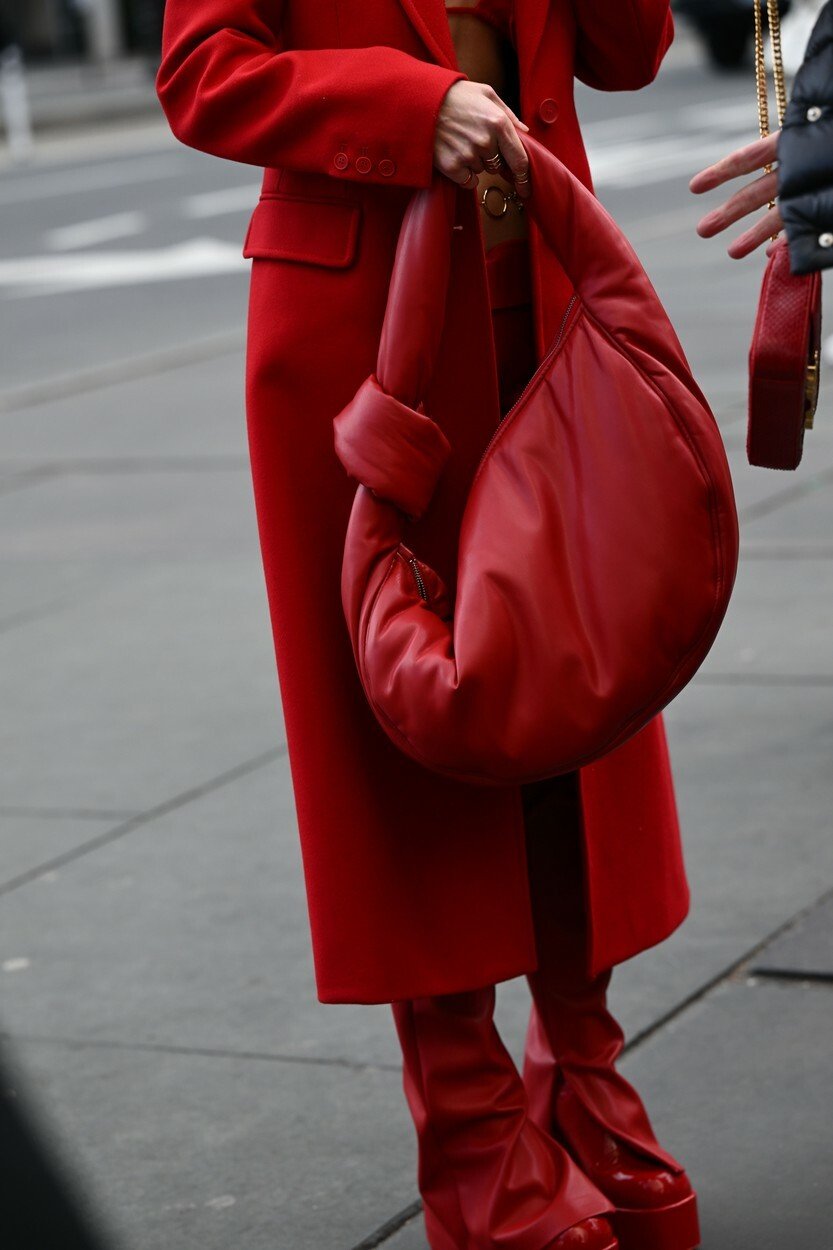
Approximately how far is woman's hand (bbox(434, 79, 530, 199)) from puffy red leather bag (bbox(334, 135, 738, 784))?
0.09 ft

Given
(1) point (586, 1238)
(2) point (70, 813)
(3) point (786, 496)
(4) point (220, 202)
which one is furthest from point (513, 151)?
(4) point (220, 202)

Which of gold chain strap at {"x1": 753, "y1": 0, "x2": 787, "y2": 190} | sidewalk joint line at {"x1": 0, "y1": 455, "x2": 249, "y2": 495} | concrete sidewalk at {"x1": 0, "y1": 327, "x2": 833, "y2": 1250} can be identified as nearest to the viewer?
gold chain strap at {"x1": 753, "y1": 0, "x2": 787, "y2": 190}

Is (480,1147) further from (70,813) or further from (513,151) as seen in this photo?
(70,813)

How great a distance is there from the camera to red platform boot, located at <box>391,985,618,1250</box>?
2.58m

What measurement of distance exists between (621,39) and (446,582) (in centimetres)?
73

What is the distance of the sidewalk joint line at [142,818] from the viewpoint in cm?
436

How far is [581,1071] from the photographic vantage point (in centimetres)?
275

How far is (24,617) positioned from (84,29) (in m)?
45.0

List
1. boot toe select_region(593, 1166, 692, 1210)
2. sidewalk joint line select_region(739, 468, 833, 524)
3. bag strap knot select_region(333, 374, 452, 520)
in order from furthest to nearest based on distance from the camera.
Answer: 1. sidewalk joint line select_region(739, 468, 833, 524)
2. boot toe select_region(593, 1166, 692, 1210)
3. bag strap knot select_region(333, 374, 452, 520)

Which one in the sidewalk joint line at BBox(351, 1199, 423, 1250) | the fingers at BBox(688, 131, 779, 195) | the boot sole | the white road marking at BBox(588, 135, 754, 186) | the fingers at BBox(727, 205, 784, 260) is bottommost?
the white road marking at BBox(588, 135, 754, 186)

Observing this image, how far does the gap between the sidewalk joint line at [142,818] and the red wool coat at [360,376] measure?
1.87 m

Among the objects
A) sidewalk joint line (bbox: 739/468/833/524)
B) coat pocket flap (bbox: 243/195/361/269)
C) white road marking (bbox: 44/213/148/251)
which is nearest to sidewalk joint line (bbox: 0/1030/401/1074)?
coat pocket flap (bbox: 243/195/361/269)

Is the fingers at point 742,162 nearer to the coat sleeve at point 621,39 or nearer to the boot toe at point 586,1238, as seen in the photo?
the coat sleeve at point 621,39

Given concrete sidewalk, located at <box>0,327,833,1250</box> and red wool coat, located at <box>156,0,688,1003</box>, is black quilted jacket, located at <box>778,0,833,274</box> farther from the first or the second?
concrete sidewalk, located at <box>0,327,833,1250</box>
